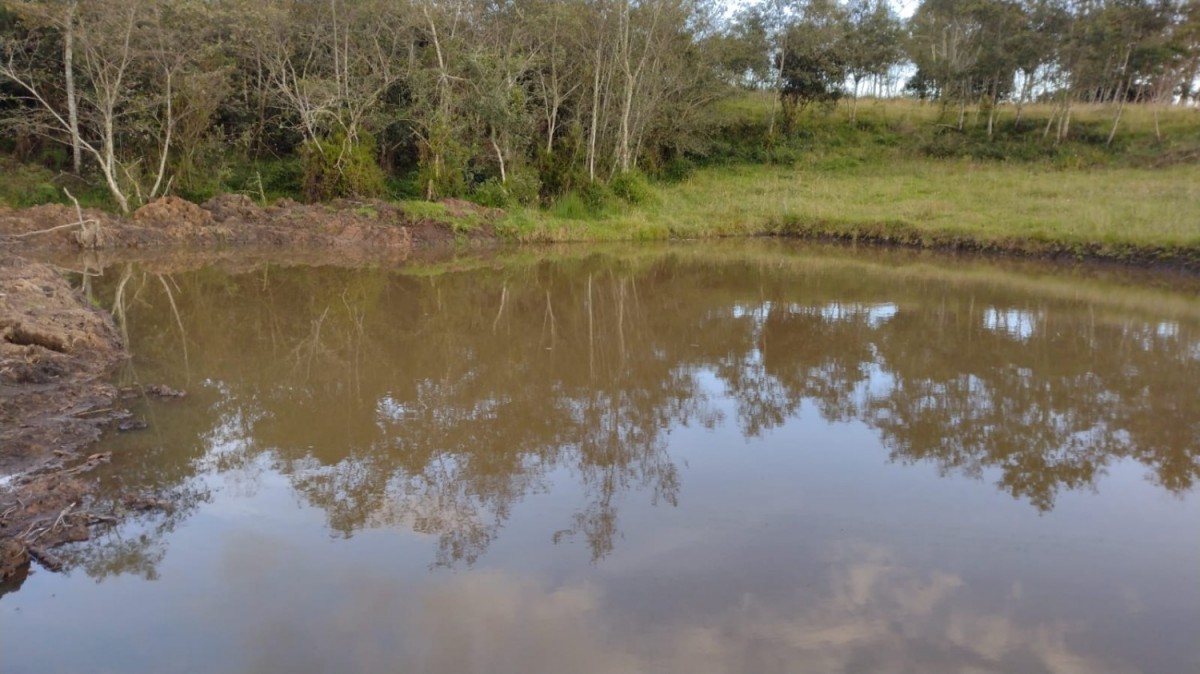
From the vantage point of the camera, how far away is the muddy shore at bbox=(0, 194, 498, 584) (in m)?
5.20

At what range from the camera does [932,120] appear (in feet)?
102

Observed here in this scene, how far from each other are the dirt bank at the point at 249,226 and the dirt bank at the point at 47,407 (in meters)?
8.05

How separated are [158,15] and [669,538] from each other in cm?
1841

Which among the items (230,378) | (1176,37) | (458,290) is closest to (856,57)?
(1176,37)

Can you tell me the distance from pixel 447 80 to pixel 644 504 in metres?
17.7

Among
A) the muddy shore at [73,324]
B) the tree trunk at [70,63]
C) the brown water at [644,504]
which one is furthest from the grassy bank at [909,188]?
the brown water at [644,504]

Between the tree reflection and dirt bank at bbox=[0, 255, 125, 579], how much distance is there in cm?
47

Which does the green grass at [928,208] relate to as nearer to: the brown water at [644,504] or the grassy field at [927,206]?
the grassy field at [927,206]

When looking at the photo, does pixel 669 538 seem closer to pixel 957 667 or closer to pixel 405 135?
pixel 957 667

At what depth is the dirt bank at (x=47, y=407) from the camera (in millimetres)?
5000

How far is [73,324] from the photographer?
8.91 m

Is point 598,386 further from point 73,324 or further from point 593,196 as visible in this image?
point 593,196

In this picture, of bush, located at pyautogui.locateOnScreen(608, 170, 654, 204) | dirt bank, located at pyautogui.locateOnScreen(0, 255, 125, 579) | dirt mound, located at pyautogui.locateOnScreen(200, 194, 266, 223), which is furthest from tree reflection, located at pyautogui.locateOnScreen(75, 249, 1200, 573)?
bush, located at pyautogui.locateOnScreen(608, 170, 654, 204)

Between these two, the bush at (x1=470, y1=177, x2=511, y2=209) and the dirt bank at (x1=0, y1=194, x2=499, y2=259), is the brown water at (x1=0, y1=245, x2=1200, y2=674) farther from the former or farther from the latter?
the bush at (x1=470, y1=177, x2=511, y2=209)
